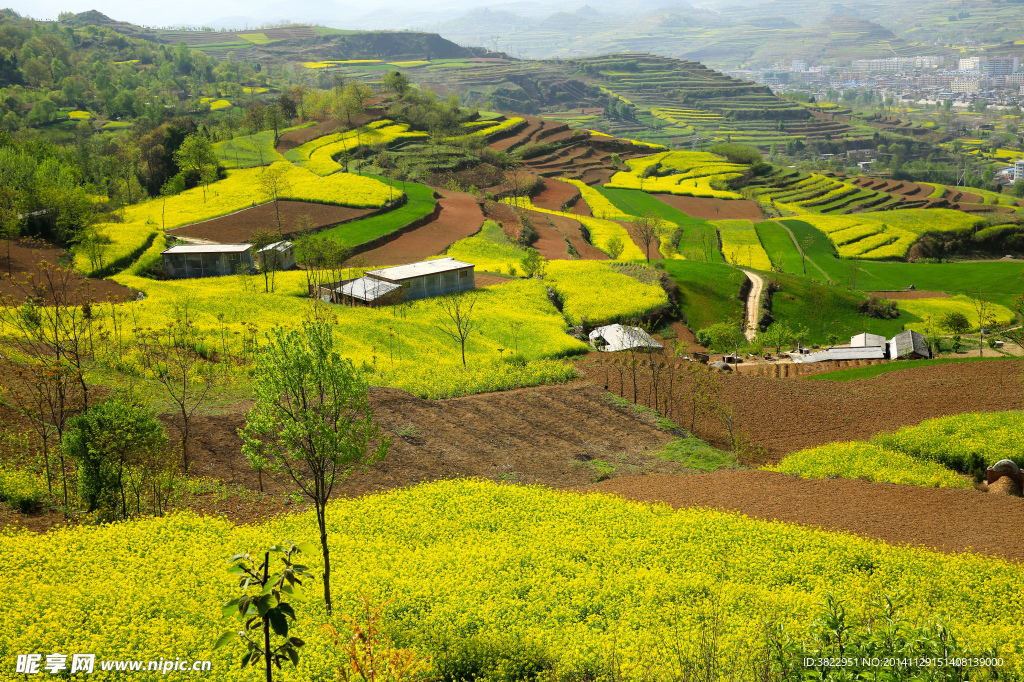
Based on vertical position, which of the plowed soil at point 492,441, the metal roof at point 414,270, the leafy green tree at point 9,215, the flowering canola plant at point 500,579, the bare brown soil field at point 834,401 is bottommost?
the bare brown soil field at point 834,401

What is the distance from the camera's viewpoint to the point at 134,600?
13492mm

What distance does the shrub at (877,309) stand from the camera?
210ft

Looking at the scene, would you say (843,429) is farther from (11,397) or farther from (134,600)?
(11,397)

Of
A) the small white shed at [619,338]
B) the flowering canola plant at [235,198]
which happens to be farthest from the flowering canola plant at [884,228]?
the flowering canola plant at [235,198]

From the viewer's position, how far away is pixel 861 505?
850 inches

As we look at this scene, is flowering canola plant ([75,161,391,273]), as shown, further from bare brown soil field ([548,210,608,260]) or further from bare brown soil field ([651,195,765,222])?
bare brown soil field ([651,195,765,222])

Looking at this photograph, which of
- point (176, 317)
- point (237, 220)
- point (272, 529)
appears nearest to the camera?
point (272, 529)

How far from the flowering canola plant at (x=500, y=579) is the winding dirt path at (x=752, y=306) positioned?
40.6 meters

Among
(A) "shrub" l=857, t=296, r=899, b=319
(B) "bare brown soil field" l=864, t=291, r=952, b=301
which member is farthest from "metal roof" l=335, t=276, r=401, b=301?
(B) "bare brown soil field" l=864, t=291, r=952, b=301

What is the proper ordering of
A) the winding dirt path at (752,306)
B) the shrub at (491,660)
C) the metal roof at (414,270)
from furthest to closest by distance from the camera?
1. the winding dirt path at (752,306)
2. the metal roof at (414,270)
3. the shrub at (491,660)

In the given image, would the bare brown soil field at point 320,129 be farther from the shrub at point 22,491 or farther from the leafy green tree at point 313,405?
the leafy green tree at point 313,405

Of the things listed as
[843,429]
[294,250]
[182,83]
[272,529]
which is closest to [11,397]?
[272,529]

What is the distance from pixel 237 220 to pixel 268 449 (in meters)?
62.4

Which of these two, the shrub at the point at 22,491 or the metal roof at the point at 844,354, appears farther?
the metal roof at the point at 844,354
